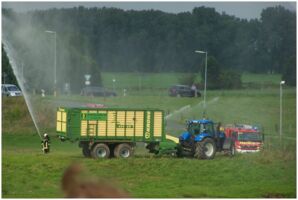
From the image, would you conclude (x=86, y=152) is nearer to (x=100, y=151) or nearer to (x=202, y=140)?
(x=100, y=151)

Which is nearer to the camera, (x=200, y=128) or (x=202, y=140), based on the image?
(x=202, y=140)

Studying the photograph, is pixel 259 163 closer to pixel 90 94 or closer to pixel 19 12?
pixel 19 12

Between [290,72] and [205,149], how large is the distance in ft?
59.2

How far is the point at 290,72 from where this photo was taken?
44094 millimetres

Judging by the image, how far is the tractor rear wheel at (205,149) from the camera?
89.0ft

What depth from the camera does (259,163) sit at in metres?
24.8

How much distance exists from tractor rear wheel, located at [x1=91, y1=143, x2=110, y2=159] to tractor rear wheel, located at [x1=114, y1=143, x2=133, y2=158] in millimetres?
310

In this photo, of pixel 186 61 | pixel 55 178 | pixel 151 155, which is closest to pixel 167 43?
pixel 186 61

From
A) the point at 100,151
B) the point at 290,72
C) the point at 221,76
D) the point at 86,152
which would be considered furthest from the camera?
the point at 221,76

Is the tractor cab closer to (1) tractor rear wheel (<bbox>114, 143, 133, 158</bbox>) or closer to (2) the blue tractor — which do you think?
(2) the blue tractor

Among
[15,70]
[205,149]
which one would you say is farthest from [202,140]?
[15,70]

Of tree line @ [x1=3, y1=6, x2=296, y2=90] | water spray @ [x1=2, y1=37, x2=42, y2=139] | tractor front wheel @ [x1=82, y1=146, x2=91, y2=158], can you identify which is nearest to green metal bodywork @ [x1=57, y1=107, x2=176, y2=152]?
tractor front wheel @ [x1=82, y1=146, x2=91, y2=158]

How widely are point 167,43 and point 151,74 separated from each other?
6.90ft

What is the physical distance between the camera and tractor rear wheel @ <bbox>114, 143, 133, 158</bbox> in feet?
89.5
